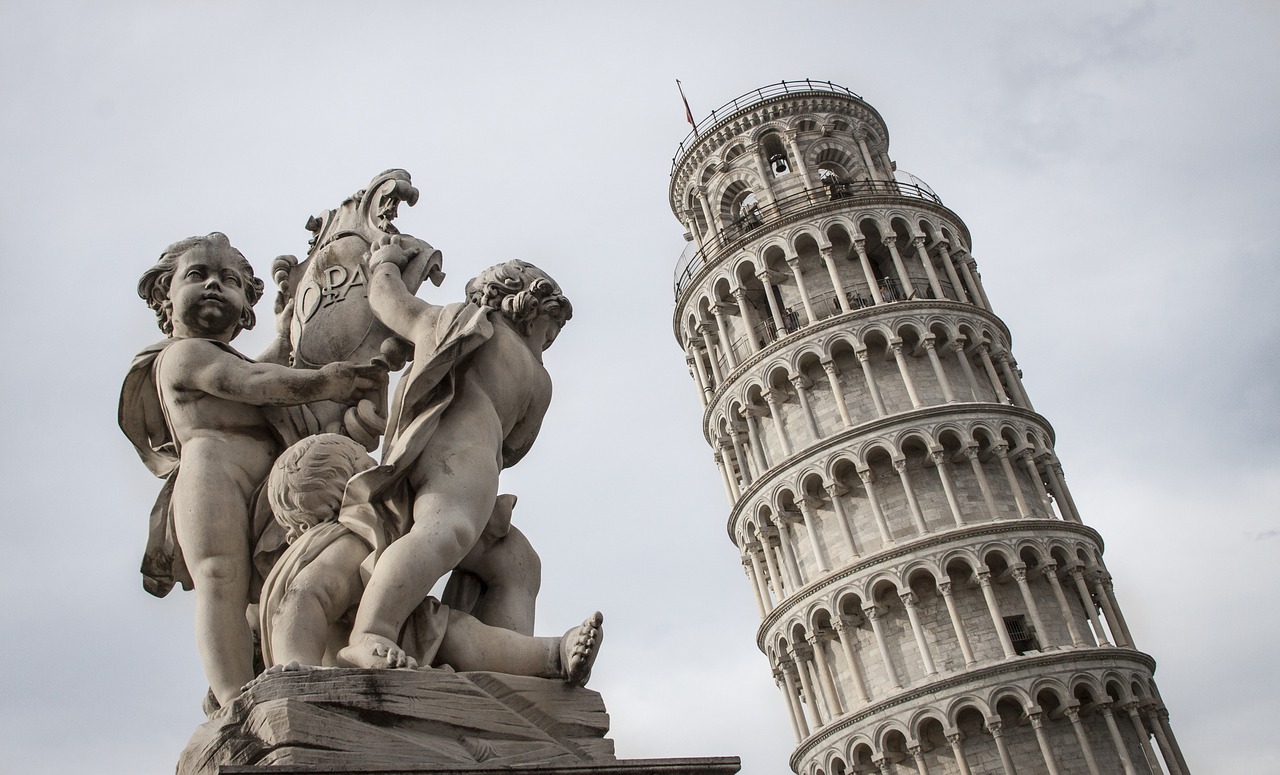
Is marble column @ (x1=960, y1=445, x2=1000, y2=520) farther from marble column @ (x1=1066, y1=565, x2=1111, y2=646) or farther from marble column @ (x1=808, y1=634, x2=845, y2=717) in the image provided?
marble column @ (x1=808, y1=634, x2=845, y2=717)

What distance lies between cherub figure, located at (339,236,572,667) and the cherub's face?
1.42 feet

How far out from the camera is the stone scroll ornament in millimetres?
3744

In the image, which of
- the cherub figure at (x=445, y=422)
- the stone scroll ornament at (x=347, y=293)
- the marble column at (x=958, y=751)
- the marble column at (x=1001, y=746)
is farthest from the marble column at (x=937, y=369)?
the cherub figure at (x=445, y=422)

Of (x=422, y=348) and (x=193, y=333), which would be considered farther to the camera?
Result: (x=193, y=333)

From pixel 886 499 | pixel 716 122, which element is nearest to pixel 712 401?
pixel 886 499

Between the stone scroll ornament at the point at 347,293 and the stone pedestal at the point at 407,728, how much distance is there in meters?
1.03

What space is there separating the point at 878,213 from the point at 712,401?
7.12 m

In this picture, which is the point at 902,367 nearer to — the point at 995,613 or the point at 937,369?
the point at 937,369

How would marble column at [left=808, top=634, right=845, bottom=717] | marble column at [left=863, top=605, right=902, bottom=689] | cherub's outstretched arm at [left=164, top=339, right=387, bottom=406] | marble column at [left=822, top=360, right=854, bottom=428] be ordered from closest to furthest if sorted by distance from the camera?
cherub's outstretched arm at [left=164, top=339, right=387, bottom=406] → marble column at [left=863, top=605, right=902, bottom=689] → marble column at [left=808, top=634, right=845, bottom=717] → marble column at [left=822, top=360, right=854, bottom=428]

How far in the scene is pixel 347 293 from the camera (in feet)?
13.1

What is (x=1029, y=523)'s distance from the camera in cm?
3111

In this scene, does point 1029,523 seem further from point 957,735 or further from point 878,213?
point 878,213

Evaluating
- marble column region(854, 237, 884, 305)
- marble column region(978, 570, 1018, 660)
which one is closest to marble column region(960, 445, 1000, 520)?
marble column region(978, 570, 1018, 660)

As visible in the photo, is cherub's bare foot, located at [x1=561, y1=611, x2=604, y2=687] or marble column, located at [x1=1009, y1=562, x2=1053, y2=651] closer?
cherub's bare foot, located at [x1=561, y1=611, x2=604, y2=687]
